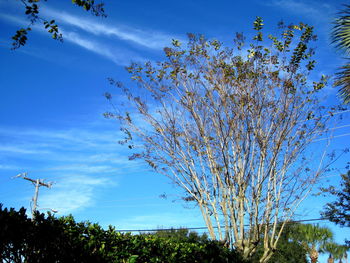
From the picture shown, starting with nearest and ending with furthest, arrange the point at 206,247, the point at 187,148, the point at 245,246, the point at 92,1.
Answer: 1. the point at 92,1
2. the point at 206,247
3. the point at 245,246
4. the point at 187,148

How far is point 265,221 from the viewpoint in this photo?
12.0 m

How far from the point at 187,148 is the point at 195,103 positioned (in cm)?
158

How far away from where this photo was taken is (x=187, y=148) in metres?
12.6

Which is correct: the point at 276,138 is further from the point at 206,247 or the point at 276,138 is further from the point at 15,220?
the point at 15,220

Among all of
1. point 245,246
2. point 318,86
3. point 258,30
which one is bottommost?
point 245,246

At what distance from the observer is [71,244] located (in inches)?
233

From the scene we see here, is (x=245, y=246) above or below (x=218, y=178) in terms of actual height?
below

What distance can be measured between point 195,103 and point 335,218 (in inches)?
551

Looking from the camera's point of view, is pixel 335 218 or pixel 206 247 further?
pixel 335 218

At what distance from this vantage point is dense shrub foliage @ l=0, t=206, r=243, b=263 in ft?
16.7

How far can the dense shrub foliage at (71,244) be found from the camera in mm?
5082

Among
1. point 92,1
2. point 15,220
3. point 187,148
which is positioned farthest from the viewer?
point 187,148

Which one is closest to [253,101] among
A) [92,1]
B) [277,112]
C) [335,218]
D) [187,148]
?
[277,112]

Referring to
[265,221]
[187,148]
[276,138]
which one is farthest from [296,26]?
[265,221]
